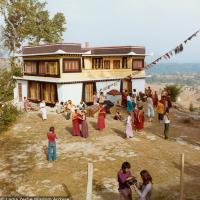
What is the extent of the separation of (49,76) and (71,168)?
1822 cm

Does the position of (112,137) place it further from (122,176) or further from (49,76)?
(49,76)

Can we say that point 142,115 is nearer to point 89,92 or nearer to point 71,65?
point 71,65

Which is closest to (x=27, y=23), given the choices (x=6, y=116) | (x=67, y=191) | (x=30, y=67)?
(x=30, y=67)

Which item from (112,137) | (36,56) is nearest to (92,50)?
(36,56)

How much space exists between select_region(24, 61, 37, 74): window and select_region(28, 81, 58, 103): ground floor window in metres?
1.13

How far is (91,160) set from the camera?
16.9 metres

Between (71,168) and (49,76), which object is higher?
(49,76)

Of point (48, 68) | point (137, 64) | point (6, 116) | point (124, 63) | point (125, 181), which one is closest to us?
point (125, 181)

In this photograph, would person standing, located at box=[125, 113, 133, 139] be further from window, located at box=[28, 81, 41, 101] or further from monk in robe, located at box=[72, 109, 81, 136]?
window, located at box=[28, 81, 41, 101]

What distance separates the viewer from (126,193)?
10070 millimetres

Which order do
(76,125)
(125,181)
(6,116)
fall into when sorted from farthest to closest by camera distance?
(6,116)
(76,125)
(125,181)

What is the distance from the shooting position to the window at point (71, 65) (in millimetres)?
31578

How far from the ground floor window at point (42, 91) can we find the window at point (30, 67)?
113 centimetres

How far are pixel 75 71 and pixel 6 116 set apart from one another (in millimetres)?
9599
